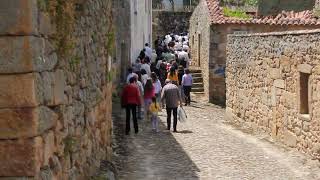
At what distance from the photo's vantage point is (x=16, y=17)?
439cm

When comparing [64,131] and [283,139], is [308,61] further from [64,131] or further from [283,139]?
[64,131]

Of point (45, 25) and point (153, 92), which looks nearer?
point (45, 25)

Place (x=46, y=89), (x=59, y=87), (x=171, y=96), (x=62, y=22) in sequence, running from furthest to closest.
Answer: (x=171, y=96) → (x=62, y=22) → (x=59, y=87) → (x=46, y=89)

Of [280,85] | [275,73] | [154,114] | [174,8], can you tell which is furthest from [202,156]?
[174,8]

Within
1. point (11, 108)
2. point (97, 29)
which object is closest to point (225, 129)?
point (97, 29)

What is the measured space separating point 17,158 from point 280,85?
9431 mm

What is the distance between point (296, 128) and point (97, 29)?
5526 millimetres

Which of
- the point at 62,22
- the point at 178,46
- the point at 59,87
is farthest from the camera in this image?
the point at 178,46

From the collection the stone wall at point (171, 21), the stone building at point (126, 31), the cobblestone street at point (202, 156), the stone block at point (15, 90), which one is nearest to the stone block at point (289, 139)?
the cobblestone street at point (202, 156)

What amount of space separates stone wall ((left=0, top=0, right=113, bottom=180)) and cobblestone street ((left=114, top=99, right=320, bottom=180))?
→ 2539 millimetres

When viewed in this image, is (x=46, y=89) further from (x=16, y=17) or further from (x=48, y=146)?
(x=16, y=17)

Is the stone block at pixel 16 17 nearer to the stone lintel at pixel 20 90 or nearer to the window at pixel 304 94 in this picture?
the stone lintel at pixel 20 90

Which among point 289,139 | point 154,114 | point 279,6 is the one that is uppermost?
point 279,6

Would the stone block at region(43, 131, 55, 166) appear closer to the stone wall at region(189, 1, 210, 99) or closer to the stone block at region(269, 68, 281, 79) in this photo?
the stone block at region(269, 68, 281, 79)
